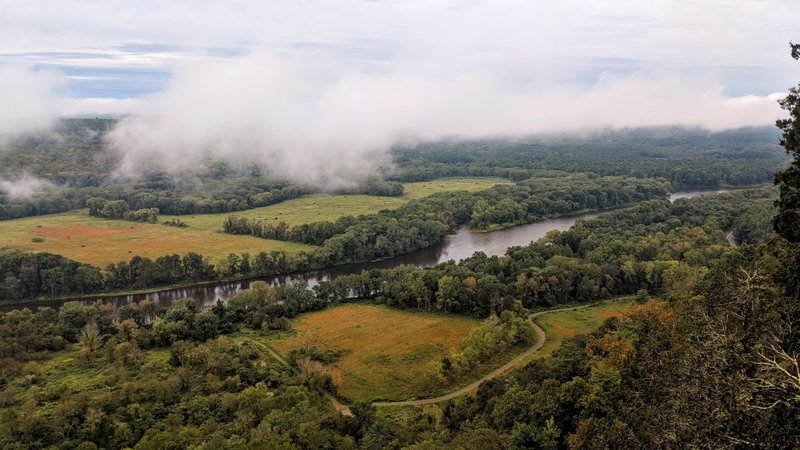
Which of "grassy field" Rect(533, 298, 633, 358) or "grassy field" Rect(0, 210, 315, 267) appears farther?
"grassy field" Rect(0, 210, 315, 267)

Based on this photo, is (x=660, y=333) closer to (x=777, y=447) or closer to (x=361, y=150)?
(x=777, y=447)

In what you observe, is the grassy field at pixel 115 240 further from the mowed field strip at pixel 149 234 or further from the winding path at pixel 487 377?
the winding path at pixel 487 377

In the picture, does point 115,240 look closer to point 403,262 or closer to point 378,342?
point 403,262

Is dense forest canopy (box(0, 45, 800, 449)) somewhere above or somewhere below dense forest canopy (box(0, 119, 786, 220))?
below

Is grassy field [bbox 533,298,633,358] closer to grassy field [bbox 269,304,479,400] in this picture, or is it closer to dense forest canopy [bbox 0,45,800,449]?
dense forest canopy [bbox 0,45,800,449]

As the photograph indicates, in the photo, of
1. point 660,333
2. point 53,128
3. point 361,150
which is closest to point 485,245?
point 660,333

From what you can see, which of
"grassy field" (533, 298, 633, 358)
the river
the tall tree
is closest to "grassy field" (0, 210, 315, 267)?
the river

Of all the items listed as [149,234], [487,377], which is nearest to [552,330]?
[487,377]
